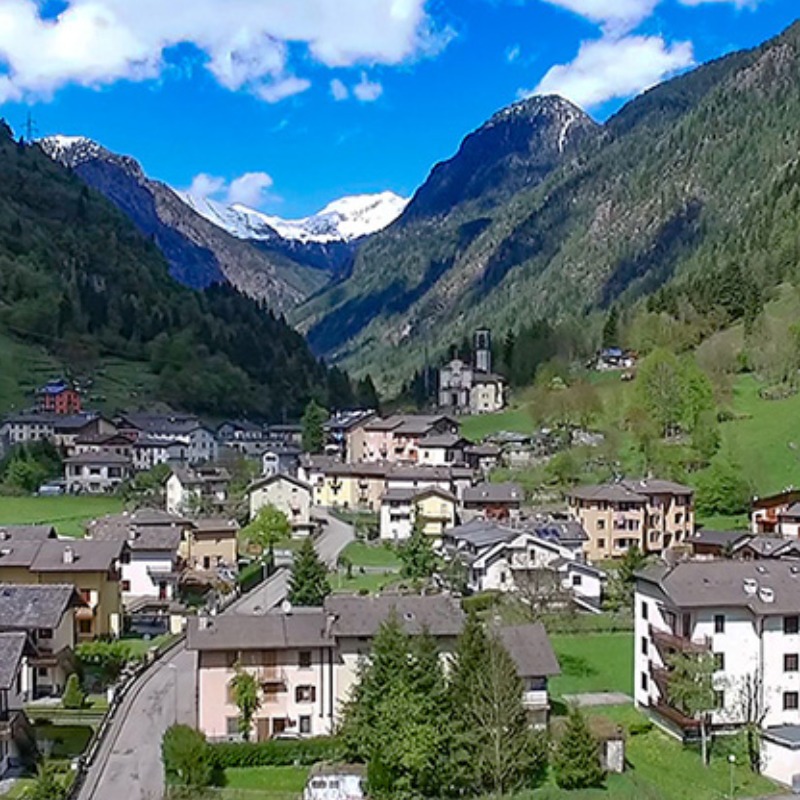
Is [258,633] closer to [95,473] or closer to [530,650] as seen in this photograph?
[530,650]

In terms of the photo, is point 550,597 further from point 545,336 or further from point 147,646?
point 545,336

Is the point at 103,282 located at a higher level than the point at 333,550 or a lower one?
higher

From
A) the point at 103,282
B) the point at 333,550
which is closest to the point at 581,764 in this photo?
the point at 333,550

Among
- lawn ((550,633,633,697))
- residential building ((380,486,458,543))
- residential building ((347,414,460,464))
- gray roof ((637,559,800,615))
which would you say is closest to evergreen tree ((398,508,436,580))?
residential building ((380,486,458,543))

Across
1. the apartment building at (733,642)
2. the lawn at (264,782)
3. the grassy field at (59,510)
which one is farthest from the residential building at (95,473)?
the apartment building at (733,642)

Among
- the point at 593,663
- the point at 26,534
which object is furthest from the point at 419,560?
the point at 26,534

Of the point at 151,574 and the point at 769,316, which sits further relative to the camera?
the point at 769,316

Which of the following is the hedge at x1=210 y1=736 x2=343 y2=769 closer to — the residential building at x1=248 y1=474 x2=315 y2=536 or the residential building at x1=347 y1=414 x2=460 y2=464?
the residential building at x1=248 y1=474 x2=315 y2=536
